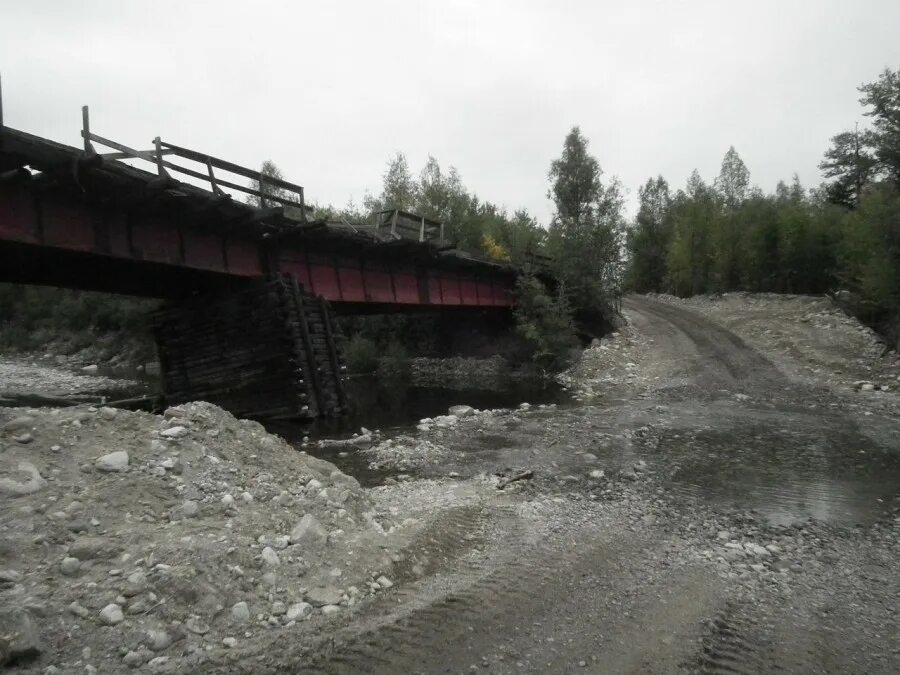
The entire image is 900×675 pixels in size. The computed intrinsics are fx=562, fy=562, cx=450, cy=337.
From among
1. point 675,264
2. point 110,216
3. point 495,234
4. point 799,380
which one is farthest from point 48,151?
point 675,264

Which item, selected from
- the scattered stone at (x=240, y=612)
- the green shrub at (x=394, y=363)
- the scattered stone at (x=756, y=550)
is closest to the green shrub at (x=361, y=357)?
the green shrub at (x=394, y=363)

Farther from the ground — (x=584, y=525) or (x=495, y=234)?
(x=495, y=234)

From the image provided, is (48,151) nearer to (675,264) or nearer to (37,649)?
(37,649)

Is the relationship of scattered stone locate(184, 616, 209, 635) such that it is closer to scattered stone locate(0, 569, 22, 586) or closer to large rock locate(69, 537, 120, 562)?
large rock locate(69, 537, 120, 562)

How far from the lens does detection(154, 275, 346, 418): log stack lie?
17.1 meters

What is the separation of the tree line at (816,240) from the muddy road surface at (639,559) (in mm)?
12408

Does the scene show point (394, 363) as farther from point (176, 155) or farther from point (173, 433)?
point (173, 433)

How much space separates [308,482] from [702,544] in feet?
15.2

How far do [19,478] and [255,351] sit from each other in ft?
42.5

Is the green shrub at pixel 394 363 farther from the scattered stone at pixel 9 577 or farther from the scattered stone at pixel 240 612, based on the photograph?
the scattered stone at pixel 9 577

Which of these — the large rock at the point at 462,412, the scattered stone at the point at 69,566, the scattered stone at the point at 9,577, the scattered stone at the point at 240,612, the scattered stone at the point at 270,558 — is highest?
the scattered stone at the point at 9,577

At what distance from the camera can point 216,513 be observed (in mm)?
5461

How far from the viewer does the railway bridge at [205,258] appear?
505 inches

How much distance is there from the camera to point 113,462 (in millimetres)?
5559
